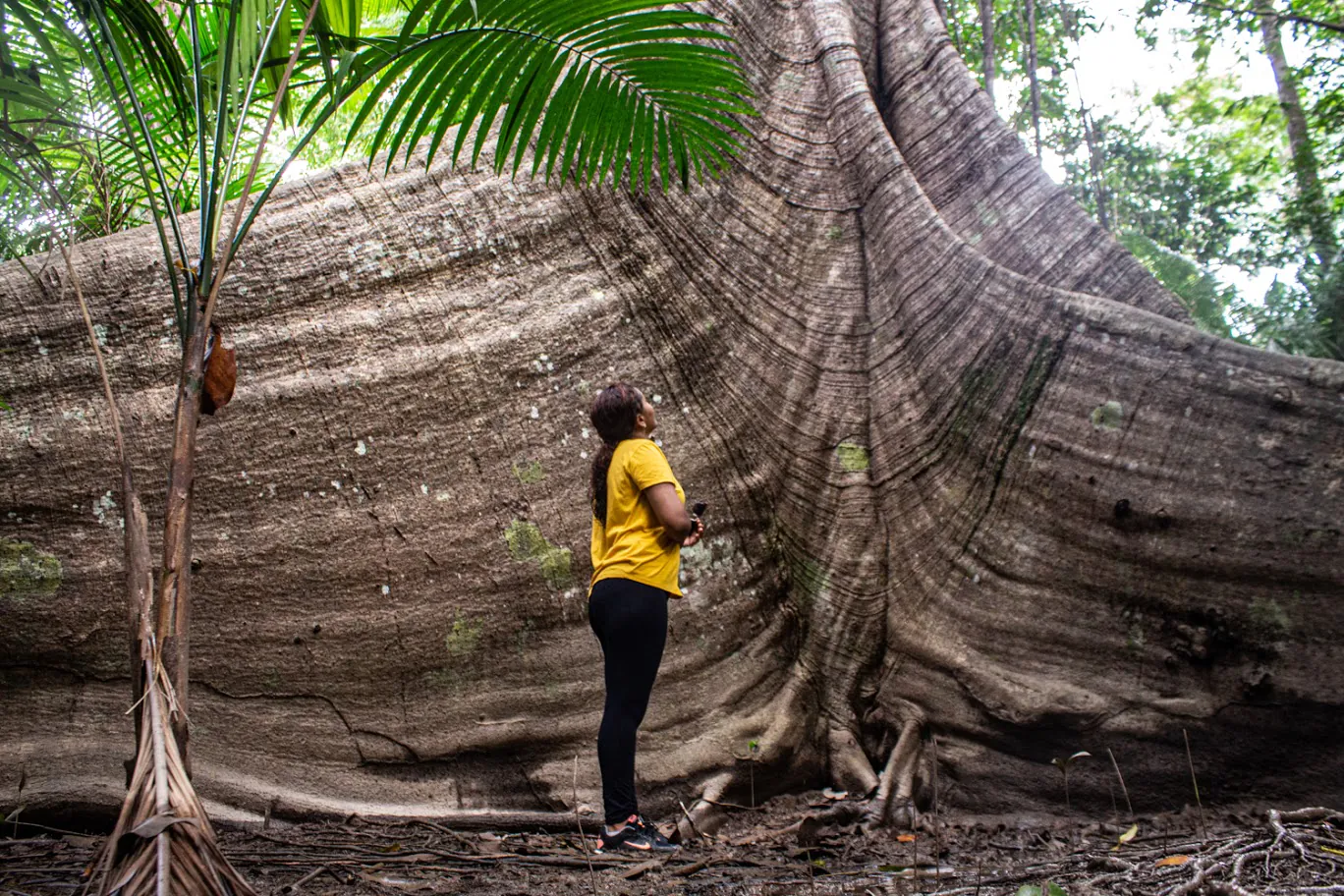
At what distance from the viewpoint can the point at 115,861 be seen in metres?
1.25

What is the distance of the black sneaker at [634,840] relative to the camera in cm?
224

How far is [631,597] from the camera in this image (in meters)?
2.29

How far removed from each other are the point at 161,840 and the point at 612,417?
143 cm

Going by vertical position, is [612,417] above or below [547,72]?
below

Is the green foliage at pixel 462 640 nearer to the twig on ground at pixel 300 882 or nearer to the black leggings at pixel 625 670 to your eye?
the black leggings at pixel 625 670

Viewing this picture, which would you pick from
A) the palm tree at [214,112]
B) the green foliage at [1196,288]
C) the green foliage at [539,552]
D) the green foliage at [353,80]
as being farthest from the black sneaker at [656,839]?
the green foliage at [1196,288]

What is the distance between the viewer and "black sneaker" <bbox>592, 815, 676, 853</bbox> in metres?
2.24

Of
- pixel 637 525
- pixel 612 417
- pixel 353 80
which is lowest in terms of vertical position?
pixel 637 525

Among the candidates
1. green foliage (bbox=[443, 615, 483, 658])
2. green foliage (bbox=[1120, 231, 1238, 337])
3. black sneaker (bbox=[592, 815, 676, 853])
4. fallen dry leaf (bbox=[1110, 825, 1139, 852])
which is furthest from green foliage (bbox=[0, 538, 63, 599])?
green foliage (bbox=[1120, 231, 1238, 337])

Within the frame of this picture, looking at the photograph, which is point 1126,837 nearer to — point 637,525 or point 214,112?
point 637,525

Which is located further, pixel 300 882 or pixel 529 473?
pixel 529 473

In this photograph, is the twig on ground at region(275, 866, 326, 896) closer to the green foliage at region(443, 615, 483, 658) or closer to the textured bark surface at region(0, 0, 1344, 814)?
the textured bark surface at region(0, 0, 1344, 814)

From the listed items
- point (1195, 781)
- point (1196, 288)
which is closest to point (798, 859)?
point (1195, 781)

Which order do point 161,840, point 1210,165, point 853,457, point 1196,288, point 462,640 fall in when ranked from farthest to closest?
point 1210,165
point 1196,288
point 853,457
point 462,640
point 161,840
